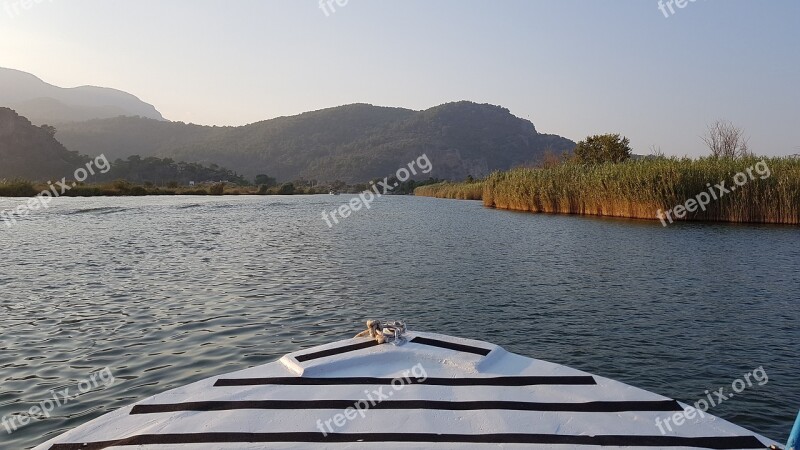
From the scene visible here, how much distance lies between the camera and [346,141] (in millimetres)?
157750

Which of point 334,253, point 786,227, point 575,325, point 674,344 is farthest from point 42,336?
point 786,227

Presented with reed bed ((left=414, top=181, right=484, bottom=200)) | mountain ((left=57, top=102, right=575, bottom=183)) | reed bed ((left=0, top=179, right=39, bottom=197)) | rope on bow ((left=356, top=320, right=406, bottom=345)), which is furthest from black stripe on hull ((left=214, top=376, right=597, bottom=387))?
mountain ((left=57, top=102, right=575, bottom=183))

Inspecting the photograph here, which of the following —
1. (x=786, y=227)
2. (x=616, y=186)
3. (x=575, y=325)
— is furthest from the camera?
(x=616, y=186)

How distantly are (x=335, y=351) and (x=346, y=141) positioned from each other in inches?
6114

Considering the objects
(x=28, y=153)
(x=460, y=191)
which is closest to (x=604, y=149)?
(x=460, y=191)

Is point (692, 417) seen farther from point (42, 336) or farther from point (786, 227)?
point (786, 227)

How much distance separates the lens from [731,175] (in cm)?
2578

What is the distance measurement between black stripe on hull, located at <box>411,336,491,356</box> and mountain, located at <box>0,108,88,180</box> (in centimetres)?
10199

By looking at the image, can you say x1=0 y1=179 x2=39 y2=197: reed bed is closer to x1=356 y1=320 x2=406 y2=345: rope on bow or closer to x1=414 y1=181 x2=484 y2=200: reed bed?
x1=414 y1=181 x2=484 y2=200: reed bed

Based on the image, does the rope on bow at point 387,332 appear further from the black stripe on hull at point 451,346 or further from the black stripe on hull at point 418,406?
the black stripe on hull at point 418,406

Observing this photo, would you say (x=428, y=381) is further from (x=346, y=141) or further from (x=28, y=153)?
(x=346, y=141)

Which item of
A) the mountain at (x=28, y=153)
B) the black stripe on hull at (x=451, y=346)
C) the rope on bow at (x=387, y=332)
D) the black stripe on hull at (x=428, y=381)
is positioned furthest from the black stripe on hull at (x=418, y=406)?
the mountain at (x=28, y=153)

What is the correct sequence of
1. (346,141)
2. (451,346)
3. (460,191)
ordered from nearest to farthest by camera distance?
(451,346), (460,191), (346,141)

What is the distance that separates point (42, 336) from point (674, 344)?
851cm
